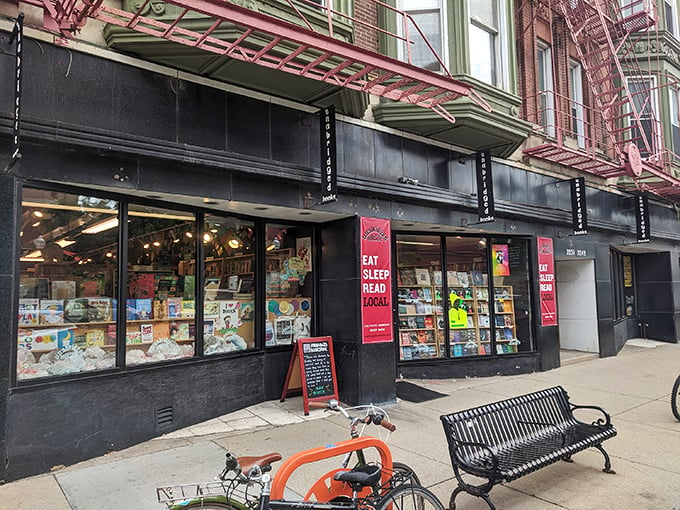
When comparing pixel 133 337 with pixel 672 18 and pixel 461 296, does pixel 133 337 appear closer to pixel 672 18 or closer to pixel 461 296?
pixel 461 296

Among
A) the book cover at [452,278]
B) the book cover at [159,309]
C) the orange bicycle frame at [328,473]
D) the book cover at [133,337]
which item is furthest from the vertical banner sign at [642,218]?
the book cover at [133,337]

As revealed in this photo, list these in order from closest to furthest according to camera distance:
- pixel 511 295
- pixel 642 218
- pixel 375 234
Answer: pixel 375 234 → pixel 511 295 → pixel 642 218

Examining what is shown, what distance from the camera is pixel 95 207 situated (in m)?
5.94

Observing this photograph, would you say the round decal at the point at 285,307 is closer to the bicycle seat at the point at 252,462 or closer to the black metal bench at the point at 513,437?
the black metal bench at the point at 513,437

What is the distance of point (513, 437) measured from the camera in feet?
15.9

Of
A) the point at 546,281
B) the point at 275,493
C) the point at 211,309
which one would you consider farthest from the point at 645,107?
the point at 275,493

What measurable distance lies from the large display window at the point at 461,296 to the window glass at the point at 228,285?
3.42 meters

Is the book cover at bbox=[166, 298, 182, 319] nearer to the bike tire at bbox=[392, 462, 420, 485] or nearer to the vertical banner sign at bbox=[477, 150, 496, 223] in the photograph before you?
the bike tire at bbox=[392, 462, 420, 485]

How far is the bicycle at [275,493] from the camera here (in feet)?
9.20

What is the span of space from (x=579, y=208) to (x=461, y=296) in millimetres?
4076

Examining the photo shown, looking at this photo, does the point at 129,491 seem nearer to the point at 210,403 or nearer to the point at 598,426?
the point at 210,403

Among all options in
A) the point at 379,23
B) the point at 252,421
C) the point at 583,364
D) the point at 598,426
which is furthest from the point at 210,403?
the point at 583,364

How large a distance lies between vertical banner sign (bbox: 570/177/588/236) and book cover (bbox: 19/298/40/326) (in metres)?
11.4

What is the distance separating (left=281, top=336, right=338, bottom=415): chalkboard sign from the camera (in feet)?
24.4
